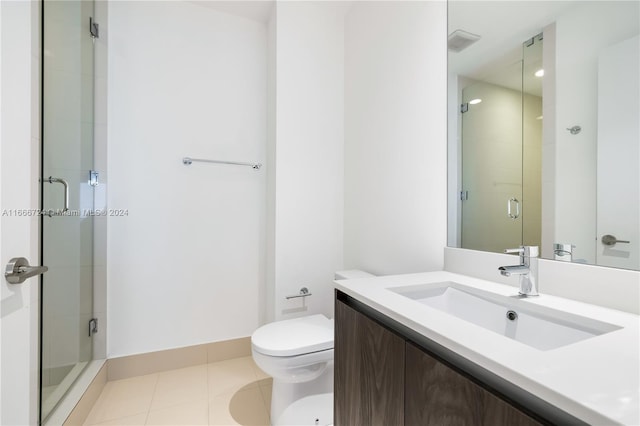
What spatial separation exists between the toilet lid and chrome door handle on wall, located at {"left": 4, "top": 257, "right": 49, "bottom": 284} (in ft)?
2.86

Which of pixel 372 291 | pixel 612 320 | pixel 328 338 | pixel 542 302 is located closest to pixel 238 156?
pixel 328 338

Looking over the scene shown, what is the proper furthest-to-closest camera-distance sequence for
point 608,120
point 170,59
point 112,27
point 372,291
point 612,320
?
point 170,59 → point 112,27 → point 372,291 → point 608,120 → point 612,320

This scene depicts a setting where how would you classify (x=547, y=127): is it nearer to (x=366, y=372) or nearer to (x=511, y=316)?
(x=511, y=316)

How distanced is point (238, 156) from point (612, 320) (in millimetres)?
2066

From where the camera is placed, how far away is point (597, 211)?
84 cm

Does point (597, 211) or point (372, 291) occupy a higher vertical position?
point (597, 211)

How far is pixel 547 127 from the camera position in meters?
0.96

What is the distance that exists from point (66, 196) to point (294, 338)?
1.25 metres

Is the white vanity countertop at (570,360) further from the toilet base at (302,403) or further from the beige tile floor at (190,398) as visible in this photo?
the beige tile floor at (190,398)

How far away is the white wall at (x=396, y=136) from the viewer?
55.2 inches

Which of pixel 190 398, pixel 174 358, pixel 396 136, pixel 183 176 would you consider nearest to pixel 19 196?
pixel 183 176

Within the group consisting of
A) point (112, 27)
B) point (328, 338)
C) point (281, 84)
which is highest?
point (112, 27)

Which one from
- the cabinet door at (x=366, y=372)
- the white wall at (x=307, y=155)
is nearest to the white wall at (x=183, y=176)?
the white wall at (x=307, y=155)

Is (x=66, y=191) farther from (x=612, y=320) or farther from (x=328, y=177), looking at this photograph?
(x=612, y=320)
